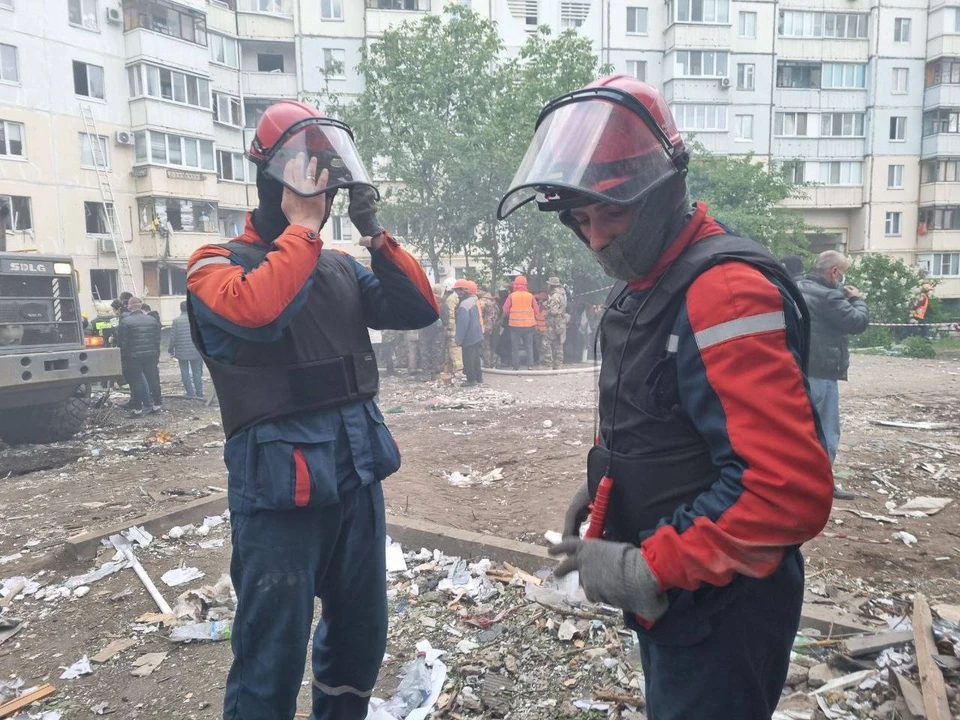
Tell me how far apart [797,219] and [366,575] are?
30.5 meters

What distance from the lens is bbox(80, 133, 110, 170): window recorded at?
2662 centimetres

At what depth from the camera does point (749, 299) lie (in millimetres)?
1486

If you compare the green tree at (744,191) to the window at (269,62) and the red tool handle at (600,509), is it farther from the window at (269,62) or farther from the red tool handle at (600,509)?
the red tool handle at (600,509)

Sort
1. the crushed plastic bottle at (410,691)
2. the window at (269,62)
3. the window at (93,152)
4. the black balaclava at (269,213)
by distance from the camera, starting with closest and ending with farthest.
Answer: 1. the black balaclava at (269,213)
2. the crushed plastic bottle at (410,691)
3. the window at (93,152)
4. the window at (269,62)

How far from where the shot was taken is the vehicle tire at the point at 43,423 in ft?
30.9

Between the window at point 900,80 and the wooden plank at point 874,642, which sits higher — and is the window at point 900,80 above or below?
above

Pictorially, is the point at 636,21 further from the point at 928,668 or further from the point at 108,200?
the point at 928,668

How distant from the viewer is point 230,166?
32.6 metres

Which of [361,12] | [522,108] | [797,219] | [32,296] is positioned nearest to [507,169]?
[522,108]

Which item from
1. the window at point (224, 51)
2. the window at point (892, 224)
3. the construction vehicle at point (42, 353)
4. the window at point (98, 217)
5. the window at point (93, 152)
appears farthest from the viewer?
the window at point (892, 224)

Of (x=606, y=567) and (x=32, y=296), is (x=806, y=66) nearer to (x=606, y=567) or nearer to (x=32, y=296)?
(x=32, y=296)

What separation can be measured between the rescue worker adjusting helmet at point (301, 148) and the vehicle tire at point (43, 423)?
28.5 feet

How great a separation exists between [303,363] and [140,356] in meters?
10.5

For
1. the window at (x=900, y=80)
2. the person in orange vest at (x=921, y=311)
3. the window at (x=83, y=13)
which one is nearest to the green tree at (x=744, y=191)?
the person in orange vest at (x=921, y=311)
